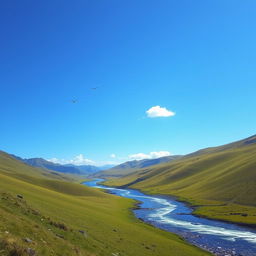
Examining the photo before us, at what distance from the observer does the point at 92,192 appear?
133125mm

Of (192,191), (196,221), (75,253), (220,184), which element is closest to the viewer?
(75,253)

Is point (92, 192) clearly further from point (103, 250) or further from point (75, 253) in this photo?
point (75, 253)

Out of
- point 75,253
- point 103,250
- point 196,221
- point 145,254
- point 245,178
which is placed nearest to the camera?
point 75,253

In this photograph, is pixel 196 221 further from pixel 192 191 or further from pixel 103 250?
pixel 192 191

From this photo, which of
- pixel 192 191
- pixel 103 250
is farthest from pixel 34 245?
pixel 192 191

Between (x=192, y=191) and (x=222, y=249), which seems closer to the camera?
(x=222, y=249)

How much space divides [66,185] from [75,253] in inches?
4146

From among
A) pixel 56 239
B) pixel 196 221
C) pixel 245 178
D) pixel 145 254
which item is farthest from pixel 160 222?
pixel 245 178

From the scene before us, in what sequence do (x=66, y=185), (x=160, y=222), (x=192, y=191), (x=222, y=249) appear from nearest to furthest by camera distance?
1. (x=222, y=249)
2. (x=160, y=222)
3. (x=66, y=185)
4. (x=192, y=191)

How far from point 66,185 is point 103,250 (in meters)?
96.9

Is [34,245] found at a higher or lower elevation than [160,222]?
higher

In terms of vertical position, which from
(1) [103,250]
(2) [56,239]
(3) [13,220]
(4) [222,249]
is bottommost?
(4) [222,249]

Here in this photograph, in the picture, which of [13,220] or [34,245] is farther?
[13,220]

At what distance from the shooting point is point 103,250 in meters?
33.7
